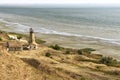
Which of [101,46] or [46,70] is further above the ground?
[46,70]

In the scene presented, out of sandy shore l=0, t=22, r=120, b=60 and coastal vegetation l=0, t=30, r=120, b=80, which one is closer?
coastal vegetation l=0, t=30, r=120, b=80

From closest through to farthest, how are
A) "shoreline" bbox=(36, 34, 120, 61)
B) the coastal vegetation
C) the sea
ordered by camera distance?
the coastal vegetation → "shoreline" bbox=(36, 34, 120, 61) → the sea

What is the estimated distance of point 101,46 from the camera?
1861 inches

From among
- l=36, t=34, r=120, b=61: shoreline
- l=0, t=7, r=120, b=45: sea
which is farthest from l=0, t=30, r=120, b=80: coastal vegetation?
l=0, t=7, r=120, b=45: sea

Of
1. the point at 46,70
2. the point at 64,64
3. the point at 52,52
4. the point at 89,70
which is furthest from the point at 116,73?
the point at 52,52

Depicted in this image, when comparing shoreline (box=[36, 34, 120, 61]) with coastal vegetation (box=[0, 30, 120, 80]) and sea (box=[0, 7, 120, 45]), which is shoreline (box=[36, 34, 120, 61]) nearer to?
sea (box=[0, 7, 120, 45])

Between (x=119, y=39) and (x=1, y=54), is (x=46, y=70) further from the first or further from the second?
(x=119, y=39)

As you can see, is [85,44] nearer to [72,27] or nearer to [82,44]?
[82,44]

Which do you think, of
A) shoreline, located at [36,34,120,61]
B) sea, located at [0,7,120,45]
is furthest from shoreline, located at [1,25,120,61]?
sea, located at [0,7,120,45]

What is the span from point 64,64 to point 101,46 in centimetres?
2121

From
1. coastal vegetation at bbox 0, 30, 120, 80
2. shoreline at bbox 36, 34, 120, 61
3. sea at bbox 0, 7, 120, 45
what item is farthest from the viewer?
sea at bbox 0, 7, 120, 45

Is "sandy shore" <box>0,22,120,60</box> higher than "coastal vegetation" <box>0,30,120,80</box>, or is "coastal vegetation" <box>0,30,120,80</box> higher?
"coastal vegetation" <box>0,30,120,80</box>

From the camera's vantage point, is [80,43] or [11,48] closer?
[11,48]

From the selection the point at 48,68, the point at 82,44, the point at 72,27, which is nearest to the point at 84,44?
the point at 82,44
